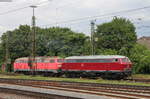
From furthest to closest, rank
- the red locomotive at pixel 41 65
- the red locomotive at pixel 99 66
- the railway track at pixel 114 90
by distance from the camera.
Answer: the red locomotive at pixel 41 65, the red locomotive at pixel 99 66, the railway track at pixel 114 90

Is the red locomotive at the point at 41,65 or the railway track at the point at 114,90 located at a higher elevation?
the red locomotive at the point at 41,65

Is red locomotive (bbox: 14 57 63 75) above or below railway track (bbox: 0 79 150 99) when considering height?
above

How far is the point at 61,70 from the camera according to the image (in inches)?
1674

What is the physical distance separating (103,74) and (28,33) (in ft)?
115

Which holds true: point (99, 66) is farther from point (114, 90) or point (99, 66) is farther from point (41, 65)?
point (114, 90)

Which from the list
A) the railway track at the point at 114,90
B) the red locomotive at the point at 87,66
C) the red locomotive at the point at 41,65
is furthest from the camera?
the red locomotive at the point at 41,65

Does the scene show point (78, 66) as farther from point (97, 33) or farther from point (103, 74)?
point (97, 33)

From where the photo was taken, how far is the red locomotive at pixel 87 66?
1382 inches

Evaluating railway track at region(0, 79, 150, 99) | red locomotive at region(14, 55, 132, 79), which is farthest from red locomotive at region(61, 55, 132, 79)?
railway track at region(0, 79, 150, 99)

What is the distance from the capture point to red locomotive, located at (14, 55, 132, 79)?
35.1 meters

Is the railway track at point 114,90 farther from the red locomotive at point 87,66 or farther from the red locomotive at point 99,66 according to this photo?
the red locomotive at point 87,66

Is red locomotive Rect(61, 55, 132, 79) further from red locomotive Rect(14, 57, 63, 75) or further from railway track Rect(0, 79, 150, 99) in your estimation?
railway track Rect(0, 79, 150, 99)

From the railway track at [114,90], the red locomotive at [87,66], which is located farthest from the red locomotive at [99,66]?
the railway track at [114,90]

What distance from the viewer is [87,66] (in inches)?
1503
